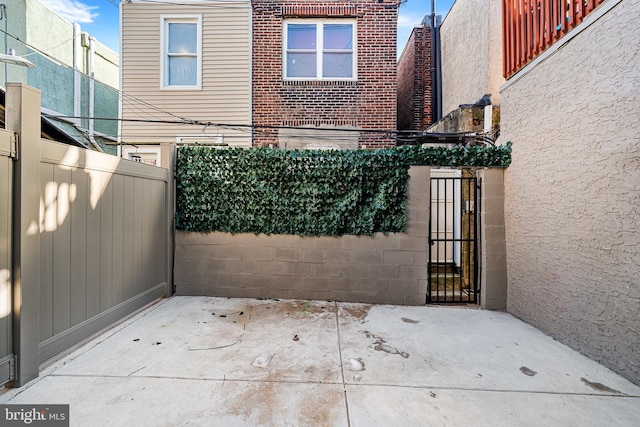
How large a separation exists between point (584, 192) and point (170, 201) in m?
5.24

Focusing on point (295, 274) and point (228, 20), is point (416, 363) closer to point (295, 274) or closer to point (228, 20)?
point (295, 274)

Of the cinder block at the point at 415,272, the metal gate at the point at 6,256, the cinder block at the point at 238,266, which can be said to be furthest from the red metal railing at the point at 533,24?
the metal gate at the point at 6,256

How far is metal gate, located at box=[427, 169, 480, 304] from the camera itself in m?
4.62

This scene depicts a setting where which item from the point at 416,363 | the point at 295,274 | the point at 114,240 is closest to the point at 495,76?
the point at 295,274

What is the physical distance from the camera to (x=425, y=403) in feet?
7.46

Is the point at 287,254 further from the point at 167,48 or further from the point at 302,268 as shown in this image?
the point at 167,48

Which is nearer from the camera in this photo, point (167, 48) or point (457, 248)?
point (457, 248)

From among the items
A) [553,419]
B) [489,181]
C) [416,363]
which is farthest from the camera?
[489,181]

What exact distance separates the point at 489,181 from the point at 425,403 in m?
3.32

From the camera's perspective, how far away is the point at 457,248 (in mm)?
Answer: 6168

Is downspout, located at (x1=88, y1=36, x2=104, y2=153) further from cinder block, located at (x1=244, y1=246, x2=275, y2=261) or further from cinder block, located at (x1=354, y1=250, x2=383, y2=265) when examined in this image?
cinder block, located at (x1=354, y1=250, x2=383, y2=265)

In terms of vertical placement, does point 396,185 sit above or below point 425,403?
above

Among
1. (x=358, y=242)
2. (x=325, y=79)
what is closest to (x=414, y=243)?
(x=358, y=242)

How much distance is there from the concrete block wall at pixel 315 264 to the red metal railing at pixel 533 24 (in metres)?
1.92
